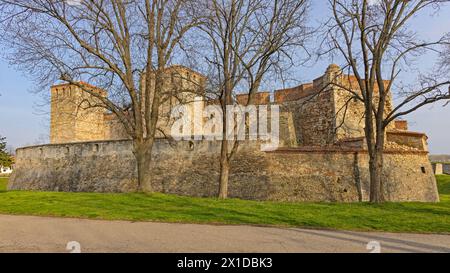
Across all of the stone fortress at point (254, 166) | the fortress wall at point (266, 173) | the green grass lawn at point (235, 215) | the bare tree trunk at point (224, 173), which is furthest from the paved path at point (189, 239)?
the fortress wall at point (266, 173)

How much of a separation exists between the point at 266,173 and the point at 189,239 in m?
11.3

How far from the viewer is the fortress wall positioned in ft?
55.1

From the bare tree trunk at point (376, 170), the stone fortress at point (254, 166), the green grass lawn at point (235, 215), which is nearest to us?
the green grass lawn at point (235, 215)

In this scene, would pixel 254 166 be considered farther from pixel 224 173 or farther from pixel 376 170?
pixel 376 170

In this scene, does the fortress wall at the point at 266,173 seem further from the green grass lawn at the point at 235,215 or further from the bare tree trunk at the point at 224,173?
the green grass lawn at the point at 235,215

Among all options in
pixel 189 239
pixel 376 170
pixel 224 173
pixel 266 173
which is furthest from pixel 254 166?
pixel 189 239

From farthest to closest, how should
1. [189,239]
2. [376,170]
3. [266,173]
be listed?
[266,173] → [376,170] → [189,239]

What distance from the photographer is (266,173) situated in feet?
56.0

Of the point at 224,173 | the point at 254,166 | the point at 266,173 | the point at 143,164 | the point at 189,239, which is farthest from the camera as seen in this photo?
the point at 254,166

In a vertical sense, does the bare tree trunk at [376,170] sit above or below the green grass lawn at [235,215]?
above

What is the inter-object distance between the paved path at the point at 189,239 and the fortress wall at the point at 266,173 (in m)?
9.66

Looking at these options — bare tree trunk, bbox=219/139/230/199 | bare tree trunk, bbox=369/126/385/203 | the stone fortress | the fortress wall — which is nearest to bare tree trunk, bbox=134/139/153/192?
the stone fortress

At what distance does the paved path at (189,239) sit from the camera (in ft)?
17.8
